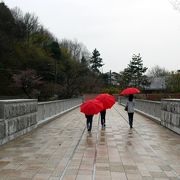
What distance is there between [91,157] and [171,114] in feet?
23.2

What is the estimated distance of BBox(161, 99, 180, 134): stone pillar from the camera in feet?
47.1

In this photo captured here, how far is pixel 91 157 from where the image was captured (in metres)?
9.27

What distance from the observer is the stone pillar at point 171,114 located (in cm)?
1435

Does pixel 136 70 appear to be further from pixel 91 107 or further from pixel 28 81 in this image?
pixel 91 107

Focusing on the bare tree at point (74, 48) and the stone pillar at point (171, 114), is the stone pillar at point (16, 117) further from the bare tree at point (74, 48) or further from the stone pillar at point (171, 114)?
the bare tree at point (74, 48)

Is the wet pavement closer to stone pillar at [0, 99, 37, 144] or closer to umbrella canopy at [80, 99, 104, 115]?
stone pillar at [0, 99, 37, 144]

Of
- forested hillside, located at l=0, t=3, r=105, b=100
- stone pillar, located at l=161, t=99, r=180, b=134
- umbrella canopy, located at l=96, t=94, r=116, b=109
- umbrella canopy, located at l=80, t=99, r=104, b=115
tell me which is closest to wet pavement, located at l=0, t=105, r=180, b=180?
stone pillar, located at l=161, t=99, r=180, b=134

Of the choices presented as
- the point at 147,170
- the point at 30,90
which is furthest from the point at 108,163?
→ the point at 30,90

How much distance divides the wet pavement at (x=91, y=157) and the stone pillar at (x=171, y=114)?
0.86 metres

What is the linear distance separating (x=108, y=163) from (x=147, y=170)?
1.04m

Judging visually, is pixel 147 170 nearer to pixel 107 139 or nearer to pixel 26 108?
pixel 107 139

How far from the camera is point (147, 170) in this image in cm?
787

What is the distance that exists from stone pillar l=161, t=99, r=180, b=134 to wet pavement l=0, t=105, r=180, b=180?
864mm

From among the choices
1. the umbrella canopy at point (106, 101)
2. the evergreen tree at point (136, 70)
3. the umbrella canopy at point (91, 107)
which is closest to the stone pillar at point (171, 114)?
the umbrella canopy at point (106, 101)
